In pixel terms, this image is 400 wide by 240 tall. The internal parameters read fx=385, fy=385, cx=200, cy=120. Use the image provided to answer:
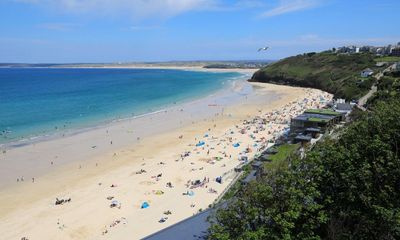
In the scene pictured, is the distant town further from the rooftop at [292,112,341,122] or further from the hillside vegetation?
the rooftop at [292,112,341,122]

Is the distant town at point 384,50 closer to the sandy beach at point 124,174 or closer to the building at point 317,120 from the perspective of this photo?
the sandy beach at point 124,174

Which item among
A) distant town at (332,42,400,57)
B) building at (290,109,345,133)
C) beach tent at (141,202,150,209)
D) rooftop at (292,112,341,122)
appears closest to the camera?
beach tent at (141,202,150,209)

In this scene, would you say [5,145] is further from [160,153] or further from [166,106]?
Answer: [166,106]

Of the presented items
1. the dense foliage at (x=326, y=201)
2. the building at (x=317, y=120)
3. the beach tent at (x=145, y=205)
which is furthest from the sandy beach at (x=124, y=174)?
the dense foliage at (x=326, y=201)

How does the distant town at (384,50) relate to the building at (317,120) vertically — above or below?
above

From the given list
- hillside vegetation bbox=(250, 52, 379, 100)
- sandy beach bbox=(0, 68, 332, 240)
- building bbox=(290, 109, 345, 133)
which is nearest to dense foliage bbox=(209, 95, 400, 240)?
sandy beach bbox=(0, 68, 332, 240)

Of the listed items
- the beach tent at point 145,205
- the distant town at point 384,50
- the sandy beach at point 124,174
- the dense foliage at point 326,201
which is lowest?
the sandy beach at point 124,174
